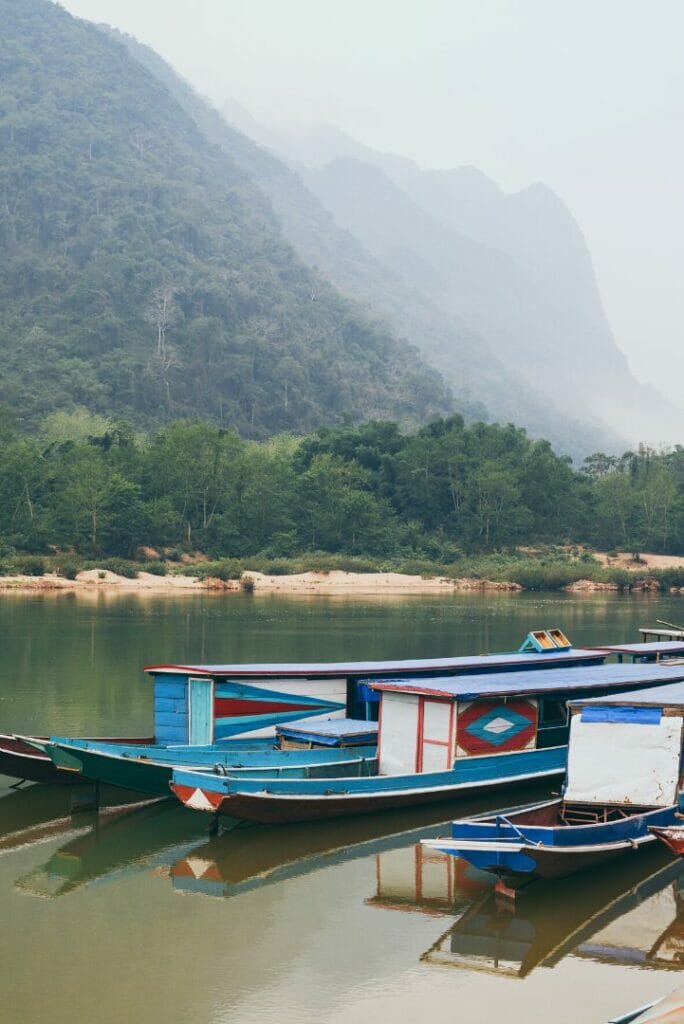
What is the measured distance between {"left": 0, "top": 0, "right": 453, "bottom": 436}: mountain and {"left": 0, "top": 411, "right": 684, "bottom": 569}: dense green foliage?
30759mm

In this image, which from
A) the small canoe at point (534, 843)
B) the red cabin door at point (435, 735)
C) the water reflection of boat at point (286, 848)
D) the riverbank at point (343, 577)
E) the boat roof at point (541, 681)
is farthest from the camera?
the riverbank at point (343, 577)

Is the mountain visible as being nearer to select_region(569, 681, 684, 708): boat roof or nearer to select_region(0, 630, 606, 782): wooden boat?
select_region(0, 630, 606, 782): wooden boat

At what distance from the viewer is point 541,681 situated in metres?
20.0

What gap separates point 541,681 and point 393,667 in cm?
302

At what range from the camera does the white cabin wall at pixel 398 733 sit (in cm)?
1827

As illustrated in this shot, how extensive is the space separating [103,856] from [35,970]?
13.5ft

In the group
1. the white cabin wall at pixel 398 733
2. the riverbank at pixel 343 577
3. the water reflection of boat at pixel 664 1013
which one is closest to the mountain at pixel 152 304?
the riverbank at pixel 343 577

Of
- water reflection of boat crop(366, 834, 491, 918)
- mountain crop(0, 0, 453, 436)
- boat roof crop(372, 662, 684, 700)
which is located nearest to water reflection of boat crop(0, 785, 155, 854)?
boat roof crop(372, 662, 684, 700)

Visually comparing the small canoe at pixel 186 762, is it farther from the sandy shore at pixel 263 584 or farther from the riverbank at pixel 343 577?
the riverbank at pixel 343 577

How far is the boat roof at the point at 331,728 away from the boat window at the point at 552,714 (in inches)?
108

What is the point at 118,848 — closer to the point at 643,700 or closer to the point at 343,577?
the point at 643,700

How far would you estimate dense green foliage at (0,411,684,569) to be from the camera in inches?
2972

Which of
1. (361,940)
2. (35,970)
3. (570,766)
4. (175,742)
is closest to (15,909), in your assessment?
(35,970)

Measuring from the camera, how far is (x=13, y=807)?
61.7 feet
